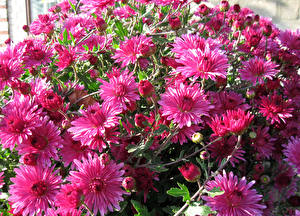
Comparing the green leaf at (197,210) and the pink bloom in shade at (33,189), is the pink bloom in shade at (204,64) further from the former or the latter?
the pink bloom in shade at (33,189)

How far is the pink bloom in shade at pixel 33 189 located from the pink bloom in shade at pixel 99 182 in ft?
0.23

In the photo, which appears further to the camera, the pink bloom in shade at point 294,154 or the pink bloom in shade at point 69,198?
the pink bloom in shade at point 294,154

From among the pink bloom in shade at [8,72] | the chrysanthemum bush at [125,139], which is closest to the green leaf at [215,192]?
the chrysanthemum bush at [125,139]

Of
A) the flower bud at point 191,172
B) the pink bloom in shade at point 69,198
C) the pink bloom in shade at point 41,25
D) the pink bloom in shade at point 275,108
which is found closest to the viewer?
the pink bloom in shade at point 69,198

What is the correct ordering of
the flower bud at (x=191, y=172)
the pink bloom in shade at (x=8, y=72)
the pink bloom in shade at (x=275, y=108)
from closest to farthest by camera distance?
the flower bud at (x=191, y=172), the pink bloom in shade at (x=8, y=72), the pink bloom in shade at (x=275, y=108)

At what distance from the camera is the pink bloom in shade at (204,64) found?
747 mm

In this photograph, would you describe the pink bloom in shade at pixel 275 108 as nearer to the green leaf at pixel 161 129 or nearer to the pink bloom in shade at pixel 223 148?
the pink bloom in shade at pixel 223 148

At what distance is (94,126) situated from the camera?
26.7 inches

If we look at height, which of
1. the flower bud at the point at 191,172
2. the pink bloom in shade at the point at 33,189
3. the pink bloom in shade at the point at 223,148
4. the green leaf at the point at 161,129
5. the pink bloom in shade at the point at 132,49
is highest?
the pink bloom in shade at the point at 132,49

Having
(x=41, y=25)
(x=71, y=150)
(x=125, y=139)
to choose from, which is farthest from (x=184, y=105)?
(x=41, y=25)

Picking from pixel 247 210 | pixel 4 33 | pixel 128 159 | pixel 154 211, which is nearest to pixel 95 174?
pixel 128 159

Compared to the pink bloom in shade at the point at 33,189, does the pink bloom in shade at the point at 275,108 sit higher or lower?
higher

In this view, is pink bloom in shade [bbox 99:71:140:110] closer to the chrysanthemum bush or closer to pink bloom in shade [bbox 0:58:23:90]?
the chrysanthemum bush

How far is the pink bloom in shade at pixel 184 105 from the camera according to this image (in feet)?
2.30
